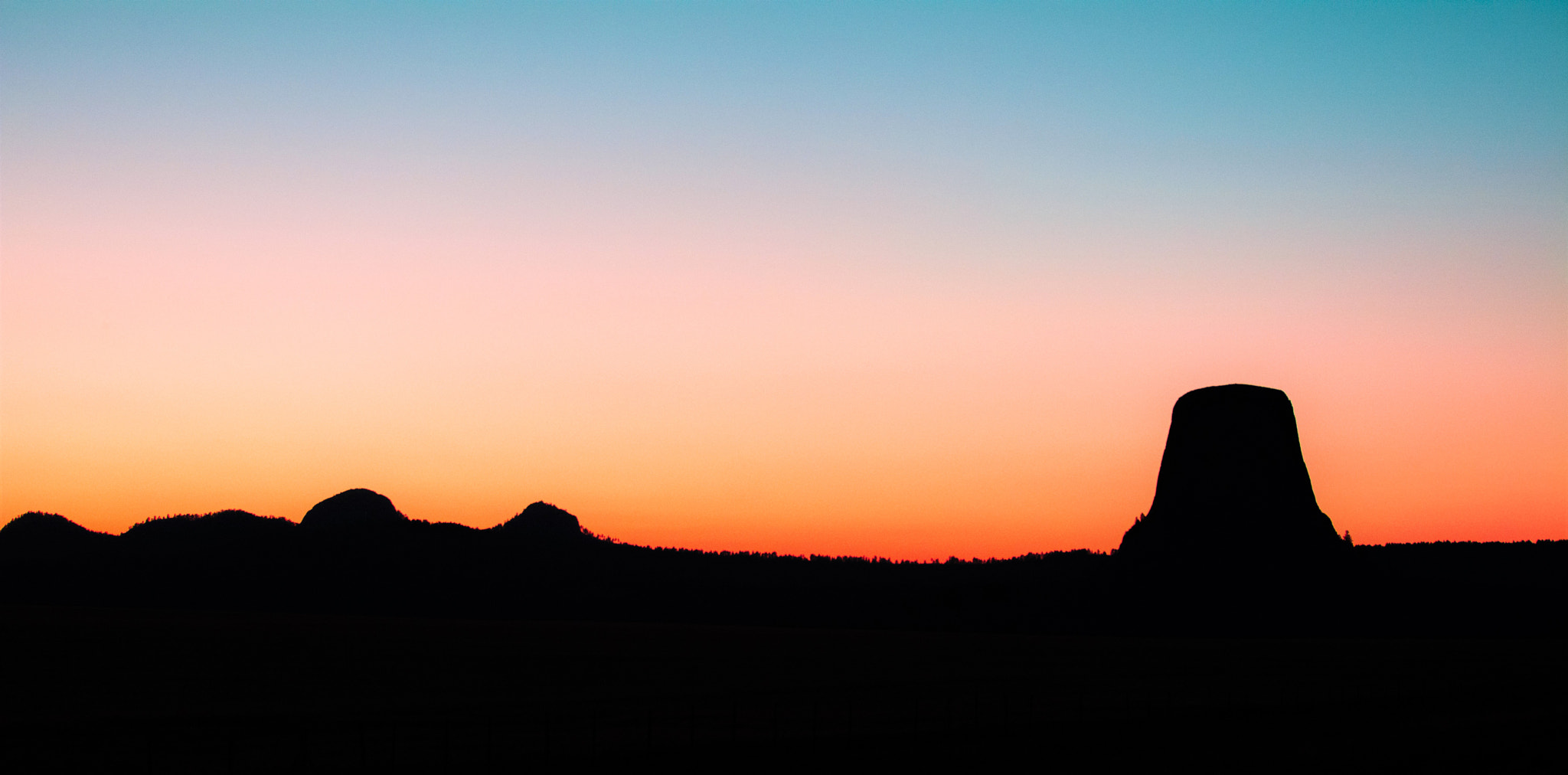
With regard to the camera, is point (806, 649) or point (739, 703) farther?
point (806, 649)

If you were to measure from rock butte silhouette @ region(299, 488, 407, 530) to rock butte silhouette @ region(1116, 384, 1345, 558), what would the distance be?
113m

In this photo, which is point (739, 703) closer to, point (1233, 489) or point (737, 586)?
point (1233, 489)

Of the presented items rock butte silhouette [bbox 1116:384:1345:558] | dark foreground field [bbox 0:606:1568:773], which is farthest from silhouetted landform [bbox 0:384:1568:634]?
dark foreground field [bbox 0:606:1568:773]

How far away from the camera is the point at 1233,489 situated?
11119cm

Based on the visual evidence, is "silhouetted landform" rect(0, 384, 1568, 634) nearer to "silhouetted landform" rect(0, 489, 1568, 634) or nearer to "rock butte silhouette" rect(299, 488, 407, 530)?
"silhouetted landform" rect(0, 489, 1568, 634)

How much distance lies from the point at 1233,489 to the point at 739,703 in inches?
2952

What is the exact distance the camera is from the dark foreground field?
3466 centimetres

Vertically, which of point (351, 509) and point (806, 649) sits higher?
point (351, 509)

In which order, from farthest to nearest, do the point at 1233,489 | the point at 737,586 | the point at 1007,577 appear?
1. the point at 737,586
2. the point at 1007,577
3. the point at 1233,489

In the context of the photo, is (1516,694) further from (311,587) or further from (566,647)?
(311,587)

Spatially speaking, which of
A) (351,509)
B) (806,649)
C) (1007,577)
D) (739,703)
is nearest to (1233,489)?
(1007,577)

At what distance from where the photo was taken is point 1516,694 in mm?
52938

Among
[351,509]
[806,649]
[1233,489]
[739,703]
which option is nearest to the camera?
[739,703]

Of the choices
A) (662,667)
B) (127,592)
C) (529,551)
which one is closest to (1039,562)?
(529,551)
